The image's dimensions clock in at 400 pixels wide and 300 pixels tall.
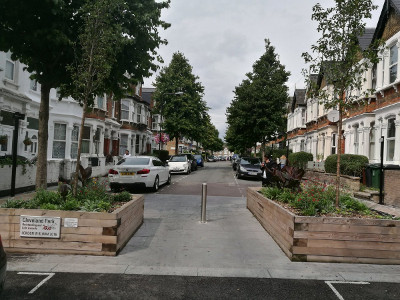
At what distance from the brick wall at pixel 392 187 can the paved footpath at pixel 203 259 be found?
590 centimetres

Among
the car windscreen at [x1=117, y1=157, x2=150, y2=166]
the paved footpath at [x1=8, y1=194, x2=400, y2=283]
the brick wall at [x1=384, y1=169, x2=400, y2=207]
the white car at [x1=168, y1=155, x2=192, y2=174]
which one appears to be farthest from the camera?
the white car at [x1=168, y1=155, x2=192, y2=174]

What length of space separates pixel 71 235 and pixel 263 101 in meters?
27.6

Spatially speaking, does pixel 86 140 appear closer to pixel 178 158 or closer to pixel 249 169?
pixel 178 158

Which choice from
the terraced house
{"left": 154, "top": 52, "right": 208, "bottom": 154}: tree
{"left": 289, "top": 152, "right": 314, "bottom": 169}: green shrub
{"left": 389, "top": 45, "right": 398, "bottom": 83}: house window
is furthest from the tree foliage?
{"left": 389, "top": 45, "right": 398, "bottom": 83}: house window

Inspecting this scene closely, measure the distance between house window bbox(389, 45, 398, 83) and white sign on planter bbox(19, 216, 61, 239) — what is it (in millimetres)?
14904

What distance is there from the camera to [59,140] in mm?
18656

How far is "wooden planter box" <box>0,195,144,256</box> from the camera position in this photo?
4.95 metres

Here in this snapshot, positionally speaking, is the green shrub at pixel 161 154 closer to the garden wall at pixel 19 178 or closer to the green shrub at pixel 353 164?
the garden wall at pixel 19 178

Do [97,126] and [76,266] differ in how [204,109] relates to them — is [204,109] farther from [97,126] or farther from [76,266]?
[76,266]

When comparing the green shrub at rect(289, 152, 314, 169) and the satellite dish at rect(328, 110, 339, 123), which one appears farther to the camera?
the green shrub at rect(289, 152, 314, 169)

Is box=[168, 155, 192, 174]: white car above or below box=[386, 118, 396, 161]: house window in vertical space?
below

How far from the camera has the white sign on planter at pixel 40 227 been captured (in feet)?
16.2

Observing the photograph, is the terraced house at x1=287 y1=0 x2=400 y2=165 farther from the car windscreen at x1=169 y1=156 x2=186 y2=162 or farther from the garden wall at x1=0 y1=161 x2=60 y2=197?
the car windscreen at x1=169 y1=156 x2=186 y2=162

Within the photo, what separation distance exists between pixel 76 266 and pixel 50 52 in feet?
19.3
